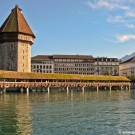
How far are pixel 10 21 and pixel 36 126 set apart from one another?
60246 millimetres

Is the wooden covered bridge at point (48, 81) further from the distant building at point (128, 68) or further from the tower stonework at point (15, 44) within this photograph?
the distant building at point (128, 68)

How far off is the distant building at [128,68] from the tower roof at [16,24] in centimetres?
7241

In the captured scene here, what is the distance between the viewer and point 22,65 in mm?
74562

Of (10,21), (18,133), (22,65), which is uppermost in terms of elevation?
(10,21)

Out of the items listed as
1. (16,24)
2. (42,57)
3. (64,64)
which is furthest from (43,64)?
(16,24)

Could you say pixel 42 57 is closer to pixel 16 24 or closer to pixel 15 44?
pixel 16 24

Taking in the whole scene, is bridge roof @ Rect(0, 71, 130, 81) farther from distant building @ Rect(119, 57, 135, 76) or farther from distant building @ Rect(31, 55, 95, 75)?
distant building @ Rect(119, 57, 135, 76)

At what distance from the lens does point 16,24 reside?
7419 centimetres

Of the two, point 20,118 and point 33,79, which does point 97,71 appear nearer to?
point 33,79

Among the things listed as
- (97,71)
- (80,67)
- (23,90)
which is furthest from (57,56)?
(23,90)

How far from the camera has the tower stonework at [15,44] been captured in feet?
240

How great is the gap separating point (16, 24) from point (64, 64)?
65886mm

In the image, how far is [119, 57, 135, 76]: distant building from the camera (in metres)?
139

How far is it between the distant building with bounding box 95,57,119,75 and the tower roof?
71.0 meters
